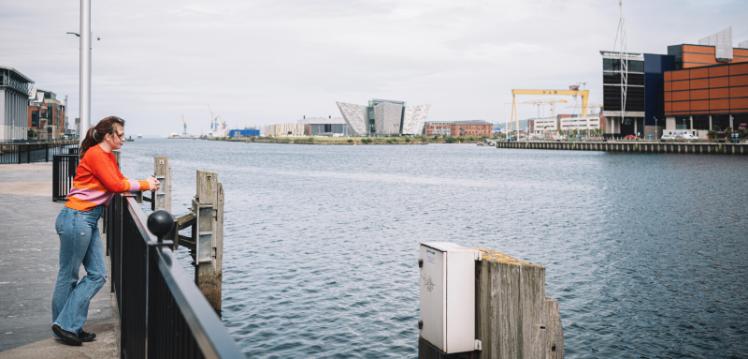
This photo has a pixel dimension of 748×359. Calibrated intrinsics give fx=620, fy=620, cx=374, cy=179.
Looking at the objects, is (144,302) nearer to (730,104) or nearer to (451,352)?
(451,352)

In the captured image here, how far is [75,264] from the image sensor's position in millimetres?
5957

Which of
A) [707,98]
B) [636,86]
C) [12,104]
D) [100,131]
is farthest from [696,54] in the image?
[100,131]

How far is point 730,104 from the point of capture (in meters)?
118

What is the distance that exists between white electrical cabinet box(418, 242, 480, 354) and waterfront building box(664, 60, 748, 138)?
424 ft

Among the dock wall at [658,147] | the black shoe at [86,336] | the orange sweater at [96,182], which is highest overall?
the dock wall at [658,147]

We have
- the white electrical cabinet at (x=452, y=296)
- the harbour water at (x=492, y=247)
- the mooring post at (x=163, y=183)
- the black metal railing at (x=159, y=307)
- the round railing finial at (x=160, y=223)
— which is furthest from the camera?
the mooring post at (x=163, y=183)

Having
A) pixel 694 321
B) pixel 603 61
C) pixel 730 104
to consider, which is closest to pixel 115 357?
pixel 694 321

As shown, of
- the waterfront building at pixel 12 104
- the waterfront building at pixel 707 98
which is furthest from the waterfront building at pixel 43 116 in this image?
the waterfront building at pixel 707 98

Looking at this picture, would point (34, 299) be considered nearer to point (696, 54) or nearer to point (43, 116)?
point (696, 54)

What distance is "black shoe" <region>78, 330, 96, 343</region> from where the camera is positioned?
6086 mm

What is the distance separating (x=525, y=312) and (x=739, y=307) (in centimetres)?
1104

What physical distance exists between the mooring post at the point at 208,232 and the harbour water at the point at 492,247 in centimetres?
91

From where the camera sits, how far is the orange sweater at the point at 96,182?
5.73 m

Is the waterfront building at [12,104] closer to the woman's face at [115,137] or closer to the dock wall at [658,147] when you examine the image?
the woman's face at [115,137]
